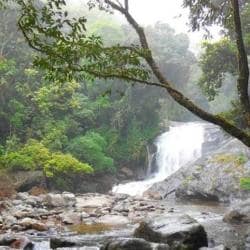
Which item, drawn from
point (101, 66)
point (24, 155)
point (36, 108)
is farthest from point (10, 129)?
point (101, 66)

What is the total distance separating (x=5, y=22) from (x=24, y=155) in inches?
497

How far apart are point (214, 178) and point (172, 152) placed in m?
10.5

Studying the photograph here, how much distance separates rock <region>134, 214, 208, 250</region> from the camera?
1079cm

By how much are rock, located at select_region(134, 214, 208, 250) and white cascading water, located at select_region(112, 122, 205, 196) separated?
16.5 m

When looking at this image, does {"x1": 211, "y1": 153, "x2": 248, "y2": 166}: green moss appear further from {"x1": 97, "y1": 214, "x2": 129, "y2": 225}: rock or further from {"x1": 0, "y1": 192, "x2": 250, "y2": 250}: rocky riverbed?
{"x1": 97, "y1": 214, "x2": 129, "y2": 225}: rock

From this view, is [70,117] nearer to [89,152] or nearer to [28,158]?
[89,152]

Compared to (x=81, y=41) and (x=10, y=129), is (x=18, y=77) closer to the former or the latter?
(x=10, y=129)

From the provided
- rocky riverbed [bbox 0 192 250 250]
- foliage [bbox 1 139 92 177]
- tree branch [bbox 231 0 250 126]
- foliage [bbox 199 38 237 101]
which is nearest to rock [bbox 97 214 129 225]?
rocky riverbed [bbox 0 192 250 250]


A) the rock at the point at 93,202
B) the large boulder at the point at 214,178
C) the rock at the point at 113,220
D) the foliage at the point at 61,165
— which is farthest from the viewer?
the foliage at the point at 61,165

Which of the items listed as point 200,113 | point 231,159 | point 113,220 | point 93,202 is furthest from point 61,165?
point 200,113

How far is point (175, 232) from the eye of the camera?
10898 mm

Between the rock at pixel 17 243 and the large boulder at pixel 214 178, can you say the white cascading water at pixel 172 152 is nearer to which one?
the large boulder at pixel 214 178

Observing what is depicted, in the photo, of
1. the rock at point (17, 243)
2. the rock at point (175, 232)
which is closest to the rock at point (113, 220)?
the rock at point (175, 232)

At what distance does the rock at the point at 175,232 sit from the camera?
1079 centimetres
